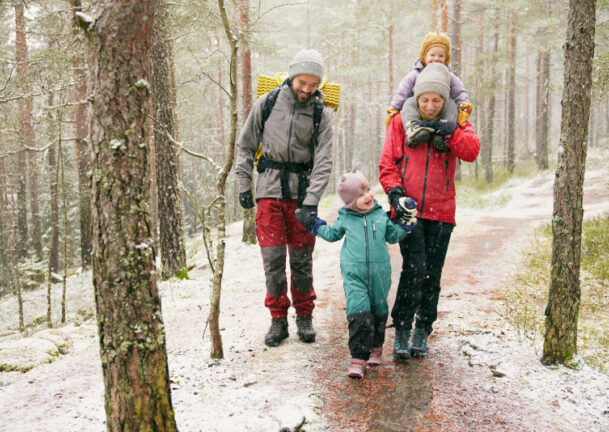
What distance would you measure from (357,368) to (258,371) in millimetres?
868

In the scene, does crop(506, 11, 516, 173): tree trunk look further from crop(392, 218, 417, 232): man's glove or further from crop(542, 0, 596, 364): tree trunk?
crop(392, 218, 417, 232): man's glove

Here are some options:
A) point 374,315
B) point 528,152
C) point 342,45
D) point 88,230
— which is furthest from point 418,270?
point 528,152

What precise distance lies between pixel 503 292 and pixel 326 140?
12.8 feet

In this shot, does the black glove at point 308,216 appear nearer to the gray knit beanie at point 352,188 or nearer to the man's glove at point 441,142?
the gray knit beanie at point 352,188

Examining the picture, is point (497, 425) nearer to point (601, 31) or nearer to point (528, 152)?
point (601, 31)

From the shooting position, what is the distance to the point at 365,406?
3.10 m

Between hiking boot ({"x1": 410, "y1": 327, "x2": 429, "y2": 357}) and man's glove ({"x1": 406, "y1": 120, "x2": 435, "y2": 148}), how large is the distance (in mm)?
1759

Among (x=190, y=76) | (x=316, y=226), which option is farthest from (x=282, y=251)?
(x=190, y=76)

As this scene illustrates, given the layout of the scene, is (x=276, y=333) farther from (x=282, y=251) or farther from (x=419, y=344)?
(x=419, y=344)

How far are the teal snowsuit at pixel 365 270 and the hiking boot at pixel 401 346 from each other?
1.13 ft

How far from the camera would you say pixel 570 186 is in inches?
135

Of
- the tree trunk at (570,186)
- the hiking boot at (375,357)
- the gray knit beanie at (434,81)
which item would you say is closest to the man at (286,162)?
the gray knit beanie at (434,81)

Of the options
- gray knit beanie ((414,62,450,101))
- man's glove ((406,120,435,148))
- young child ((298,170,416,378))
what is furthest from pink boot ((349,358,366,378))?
gray knit beanie ((414,62,450,101))

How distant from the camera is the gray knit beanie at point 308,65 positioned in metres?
3.79
